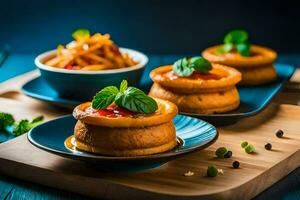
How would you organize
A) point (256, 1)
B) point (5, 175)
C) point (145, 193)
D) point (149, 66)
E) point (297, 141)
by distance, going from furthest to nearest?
point (256, 1) < point (149, 66) < point (297, 141) < point (5, 175) < point (145, 193)

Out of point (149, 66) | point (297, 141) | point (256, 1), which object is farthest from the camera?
A: point (256, 1)

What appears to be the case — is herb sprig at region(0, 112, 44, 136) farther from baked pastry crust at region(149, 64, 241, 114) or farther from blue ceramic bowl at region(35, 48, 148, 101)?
baked pastry crust at region(149, 64, 241, 114)

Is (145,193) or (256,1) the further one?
(256,1)

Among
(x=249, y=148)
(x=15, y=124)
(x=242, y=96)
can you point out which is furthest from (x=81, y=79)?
(x=249, y=148)

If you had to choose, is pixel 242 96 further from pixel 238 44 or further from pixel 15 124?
pixel 15 124

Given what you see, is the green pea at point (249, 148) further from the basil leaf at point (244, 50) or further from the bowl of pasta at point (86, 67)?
the basil leaf at point (244, 50)

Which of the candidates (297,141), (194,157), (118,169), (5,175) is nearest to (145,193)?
(118,169)

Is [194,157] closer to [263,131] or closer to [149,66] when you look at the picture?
[263,131]
